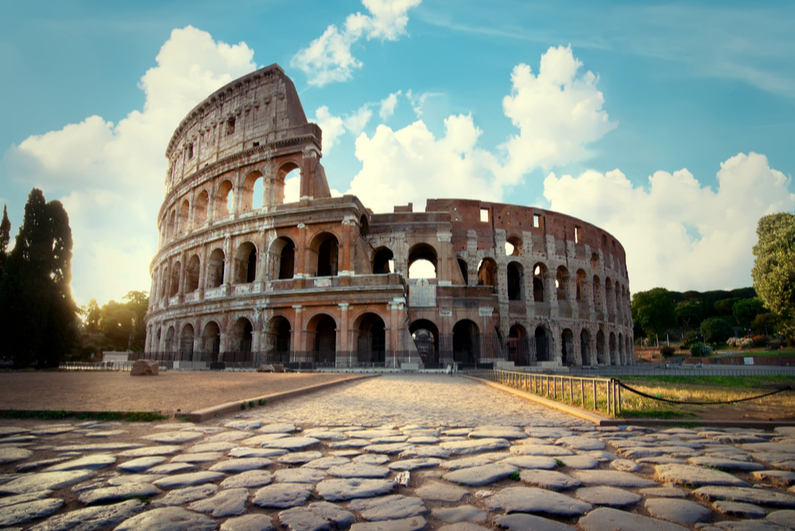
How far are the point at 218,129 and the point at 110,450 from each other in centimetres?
2933

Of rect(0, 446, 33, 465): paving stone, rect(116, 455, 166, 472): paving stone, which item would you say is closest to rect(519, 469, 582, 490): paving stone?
rect(116, 455, 166, 472): paving stone

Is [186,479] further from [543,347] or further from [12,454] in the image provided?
[543,347]

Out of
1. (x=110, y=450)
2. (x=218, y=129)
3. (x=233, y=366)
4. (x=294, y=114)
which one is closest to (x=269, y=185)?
(x=294, y=114)

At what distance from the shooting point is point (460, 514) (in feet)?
7.58

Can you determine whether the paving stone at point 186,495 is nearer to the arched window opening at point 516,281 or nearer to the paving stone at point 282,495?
the paving stone at point 282,495

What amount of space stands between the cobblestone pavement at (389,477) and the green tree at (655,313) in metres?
59.6

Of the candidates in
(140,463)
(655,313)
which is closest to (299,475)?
(140,463)

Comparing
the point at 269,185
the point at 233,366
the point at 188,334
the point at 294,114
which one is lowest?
the point at 233,366

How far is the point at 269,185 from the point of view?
2548cm

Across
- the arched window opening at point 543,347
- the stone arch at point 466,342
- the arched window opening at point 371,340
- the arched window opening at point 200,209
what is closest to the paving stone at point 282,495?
the arched window opening at point 371,340

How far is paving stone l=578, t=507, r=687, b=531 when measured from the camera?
6.95ft

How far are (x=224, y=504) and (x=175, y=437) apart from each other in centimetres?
228

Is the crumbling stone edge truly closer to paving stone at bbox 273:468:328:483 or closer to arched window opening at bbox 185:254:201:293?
paving stone at bbox 273:468:328:483

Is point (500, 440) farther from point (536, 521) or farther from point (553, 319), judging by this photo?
point (553, 319)
